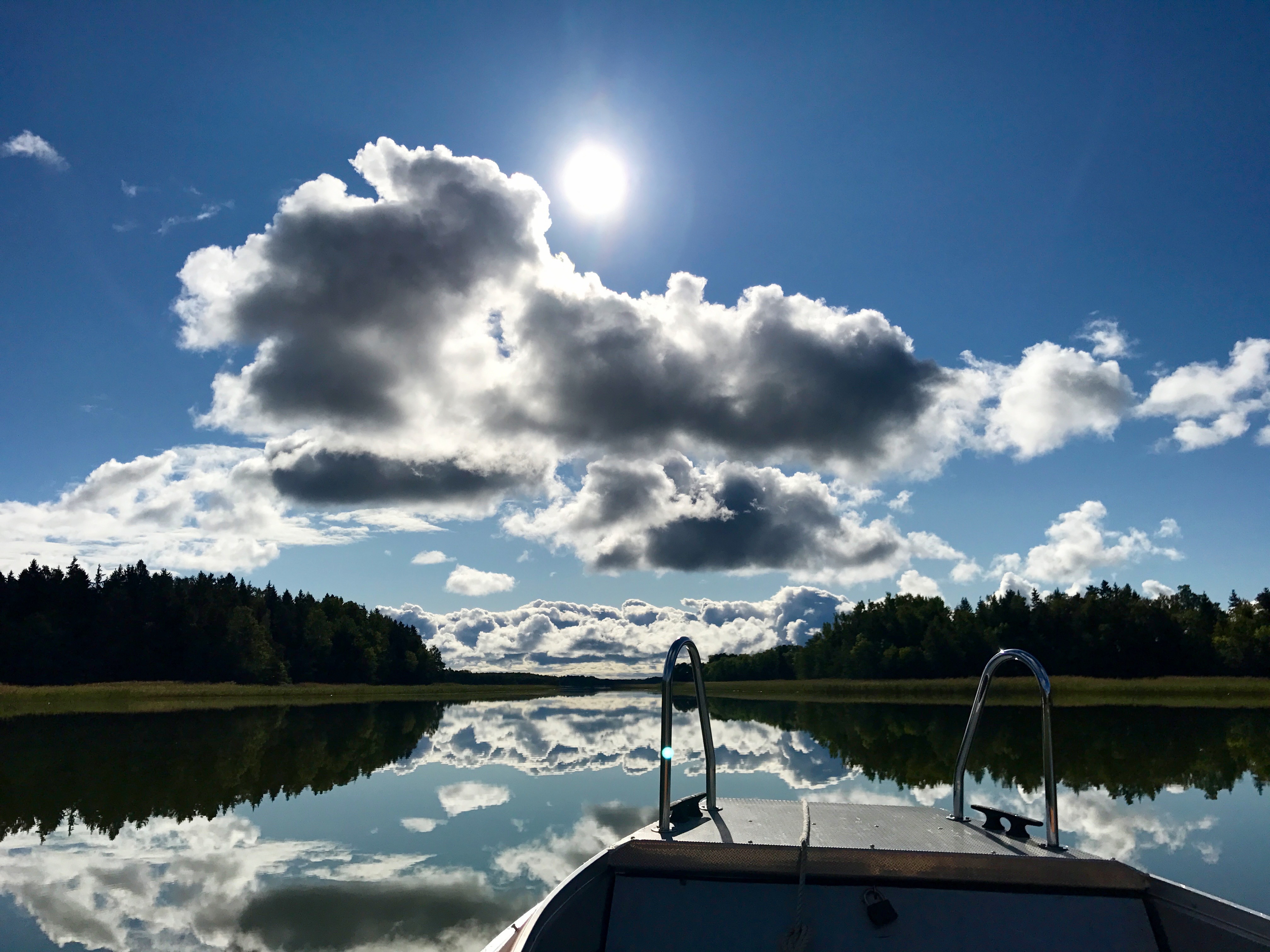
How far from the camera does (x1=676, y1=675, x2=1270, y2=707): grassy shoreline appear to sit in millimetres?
47875

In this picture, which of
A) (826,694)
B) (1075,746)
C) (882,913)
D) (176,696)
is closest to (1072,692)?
(826,694)

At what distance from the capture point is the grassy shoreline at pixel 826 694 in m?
45.9

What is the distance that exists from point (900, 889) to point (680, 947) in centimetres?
132

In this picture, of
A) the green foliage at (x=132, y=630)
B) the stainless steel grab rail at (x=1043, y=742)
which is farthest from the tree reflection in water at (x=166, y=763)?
the green foliage at (x=132, y=630)

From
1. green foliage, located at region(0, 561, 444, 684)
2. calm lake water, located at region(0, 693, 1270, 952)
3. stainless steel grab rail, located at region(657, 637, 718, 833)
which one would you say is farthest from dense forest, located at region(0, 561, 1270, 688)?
stainless steel grab rail, located at region(657, 637, 718, 833)

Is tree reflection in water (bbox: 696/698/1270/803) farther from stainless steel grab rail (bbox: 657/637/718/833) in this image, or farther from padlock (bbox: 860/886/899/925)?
padlock (bbox: 860/886/899/925)

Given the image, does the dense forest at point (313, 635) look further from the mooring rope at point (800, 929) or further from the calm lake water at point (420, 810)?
the mooring rope at point (800, 929)

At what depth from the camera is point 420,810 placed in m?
12.4

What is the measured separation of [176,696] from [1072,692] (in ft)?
224

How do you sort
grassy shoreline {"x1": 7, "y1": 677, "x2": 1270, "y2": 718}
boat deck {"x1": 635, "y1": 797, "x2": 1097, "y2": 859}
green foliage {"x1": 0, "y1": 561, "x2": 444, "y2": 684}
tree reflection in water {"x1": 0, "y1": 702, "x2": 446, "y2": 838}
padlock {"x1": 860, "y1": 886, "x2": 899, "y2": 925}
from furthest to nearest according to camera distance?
green foliage {"x1": 0, "y1": 561, "x2": 444, "y2": 684}
grassy shoreline {"x1": 7, "y1": 677, "x2": 1270, "y2": 718}
tree reflection in water {"x1": 0, "y1": 702, "x2": 446, "y2": 838}
boat deck {"x1": 635, "y1": 797, "x2": 1097, "y2": 859}
padlock {"x1": 860, "y1": 886, "x2": 899, "y2": 925}

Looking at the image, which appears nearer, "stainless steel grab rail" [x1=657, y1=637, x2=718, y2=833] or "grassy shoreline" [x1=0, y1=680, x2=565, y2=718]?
"stainless steel grab rail" [x1=657, y1=637, x2=718, y2=833]

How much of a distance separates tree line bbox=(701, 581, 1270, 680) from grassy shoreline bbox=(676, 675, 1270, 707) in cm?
817

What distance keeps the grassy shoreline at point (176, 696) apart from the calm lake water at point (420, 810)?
63.0ft

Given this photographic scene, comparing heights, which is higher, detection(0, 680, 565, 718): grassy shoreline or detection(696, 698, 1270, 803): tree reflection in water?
detection(696, 698, 1270, 803): tree reflection in water
